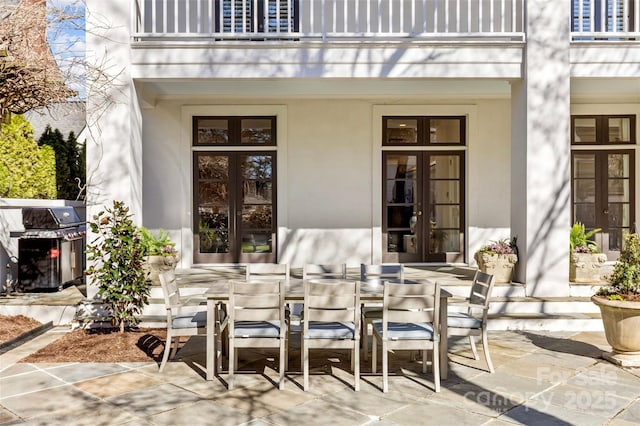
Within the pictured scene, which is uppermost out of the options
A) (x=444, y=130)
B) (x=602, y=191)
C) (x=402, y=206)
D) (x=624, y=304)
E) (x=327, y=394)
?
(x=444, y=130)

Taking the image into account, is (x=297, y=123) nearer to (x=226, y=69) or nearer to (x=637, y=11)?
(x=226, y=69)

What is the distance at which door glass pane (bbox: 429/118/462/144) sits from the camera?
8.48m

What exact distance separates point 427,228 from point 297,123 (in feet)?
8.88

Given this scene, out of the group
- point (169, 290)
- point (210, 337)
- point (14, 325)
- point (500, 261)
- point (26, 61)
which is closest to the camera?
point (210, 337)

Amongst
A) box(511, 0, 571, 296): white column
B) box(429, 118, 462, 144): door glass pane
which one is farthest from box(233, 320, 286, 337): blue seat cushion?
box(429, 118, 462, 144): door glass pane

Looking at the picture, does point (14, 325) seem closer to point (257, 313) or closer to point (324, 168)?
point (257, 313)

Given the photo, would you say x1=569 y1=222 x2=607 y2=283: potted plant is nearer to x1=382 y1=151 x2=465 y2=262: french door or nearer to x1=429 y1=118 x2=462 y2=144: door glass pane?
x1=382 y1=151 x2=465 y2=262: french door

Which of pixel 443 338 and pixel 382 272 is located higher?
pixel 382 272

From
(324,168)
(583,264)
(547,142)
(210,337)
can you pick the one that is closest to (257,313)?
(210,337)

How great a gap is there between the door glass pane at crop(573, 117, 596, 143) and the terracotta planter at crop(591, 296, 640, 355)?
194 inches

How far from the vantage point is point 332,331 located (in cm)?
396

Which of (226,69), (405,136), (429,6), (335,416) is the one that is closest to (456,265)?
(405,136)

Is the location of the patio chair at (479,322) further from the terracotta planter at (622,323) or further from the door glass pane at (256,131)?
the door glass pane at (256,131)

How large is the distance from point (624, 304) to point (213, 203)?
5.94 m
